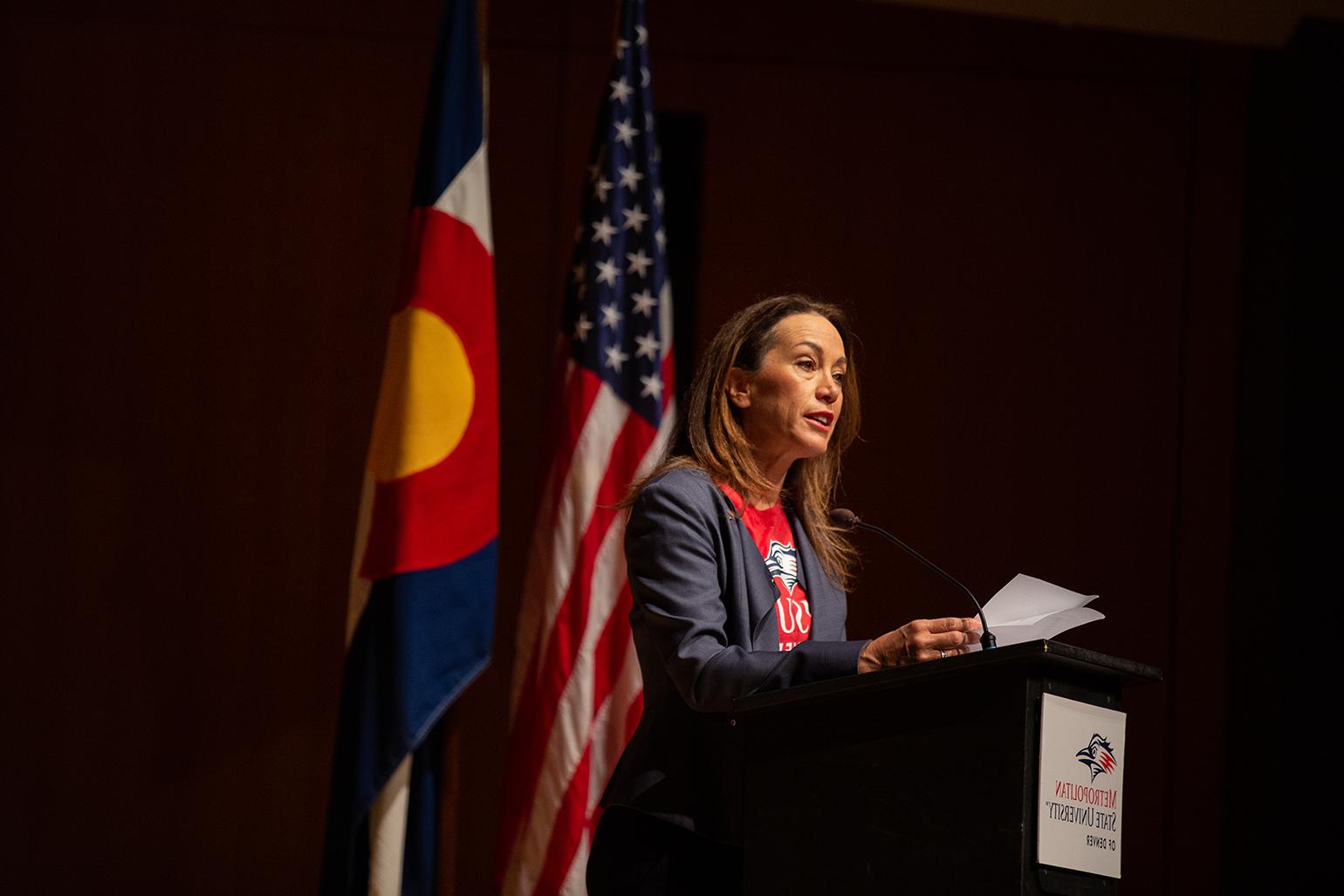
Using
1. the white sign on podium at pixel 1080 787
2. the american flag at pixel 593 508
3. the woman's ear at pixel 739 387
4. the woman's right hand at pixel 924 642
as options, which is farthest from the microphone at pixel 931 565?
the american flag at pixel 593 508

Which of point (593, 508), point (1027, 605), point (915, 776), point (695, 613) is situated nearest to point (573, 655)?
point (593, 508)

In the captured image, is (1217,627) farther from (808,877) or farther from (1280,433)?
(808,877)

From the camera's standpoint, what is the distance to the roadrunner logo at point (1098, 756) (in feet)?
4.99

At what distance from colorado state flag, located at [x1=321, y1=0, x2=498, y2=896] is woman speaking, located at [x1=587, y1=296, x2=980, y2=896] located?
105 centimetres

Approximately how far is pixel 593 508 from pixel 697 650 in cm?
149

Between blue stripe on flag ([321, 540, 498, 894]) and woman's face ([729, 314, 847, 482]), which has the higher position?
woman's face ([729, 314, 847, 482])

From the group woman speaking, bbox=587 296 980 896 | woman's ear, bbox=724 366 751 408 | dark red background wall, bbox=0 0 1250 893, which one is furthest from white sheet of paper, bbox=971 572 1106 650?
dark red background wall, bbox=0 0 1250 893

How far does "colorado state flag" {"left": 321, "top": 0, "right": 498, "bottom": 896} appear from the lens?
3037 mm

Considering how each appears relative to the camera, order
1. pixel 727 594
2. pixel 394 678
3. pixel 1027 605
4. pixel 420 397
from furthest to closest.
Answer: pixel 420 397 → pixel 394 678 → pixel 727 594 → pixel 1027 605

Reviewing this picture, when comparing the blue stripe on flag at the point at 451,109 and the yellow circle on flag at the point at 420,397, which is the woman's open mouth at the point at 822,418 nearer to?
the yellow circle on flag at the point at 420,397

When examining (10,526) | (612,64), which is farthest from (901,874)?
(10,526)

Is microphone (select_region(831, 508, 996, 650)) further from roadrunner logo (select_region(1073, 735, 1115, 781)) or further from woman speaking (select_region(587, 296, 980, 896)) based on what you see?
roadrunner logo (select_region(1073, 735, 1115, 781))

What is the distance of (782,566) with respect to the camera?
2.09m

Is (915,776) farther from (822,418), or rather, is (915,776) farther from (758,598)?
(822,418)
